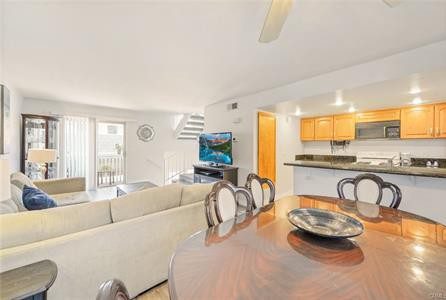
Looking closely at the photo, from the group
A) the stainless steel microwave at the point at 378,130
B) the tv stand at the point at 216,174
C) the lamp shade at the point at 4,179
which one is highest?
the stainless steel microwave at the point at 378,130

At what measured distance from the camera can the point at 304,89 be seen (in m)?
3.17

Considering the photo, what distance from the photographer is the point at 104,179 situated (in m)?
6.08

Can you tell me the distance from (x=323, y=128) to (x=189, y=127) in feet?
14.5

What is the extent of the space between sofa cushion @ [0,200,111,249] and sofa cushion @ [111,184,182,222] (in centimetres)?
8

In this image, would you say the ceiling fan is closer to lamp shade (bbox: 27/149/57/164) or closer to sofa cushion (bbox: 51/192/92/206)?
sofa cushion (bbox: 51/192/92/206)

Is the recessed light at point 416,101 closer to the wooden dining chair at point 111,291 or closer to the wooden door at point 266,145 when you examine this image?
the wooden door at point 266,145

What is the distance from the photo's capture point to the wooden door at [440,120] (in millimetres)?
3314

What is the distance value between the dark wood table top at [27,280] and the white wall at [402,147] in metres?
5.35

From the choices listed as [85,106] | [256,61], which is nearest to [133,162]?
[85,106]

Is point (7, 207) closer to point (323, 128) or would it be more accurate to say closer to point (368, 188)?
point (368, 188)

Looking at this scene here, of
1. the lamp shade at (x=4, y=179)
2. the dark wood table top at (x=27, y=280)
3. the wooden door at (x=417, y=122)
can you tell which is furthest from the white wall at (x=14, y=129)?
the wooden door at (x=417, y=122)

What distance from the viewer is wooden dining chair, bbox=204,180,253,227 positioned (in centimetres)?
142

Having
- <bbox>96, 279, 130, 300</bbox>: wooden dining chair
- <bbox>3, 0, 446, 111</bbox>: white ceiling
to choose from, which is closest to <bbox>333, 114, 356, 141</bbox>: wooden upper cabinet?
<bbox>3, 0, 446, 111</bbox>: white ceiling

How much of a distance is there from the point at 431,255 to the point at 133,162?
21.5ft
